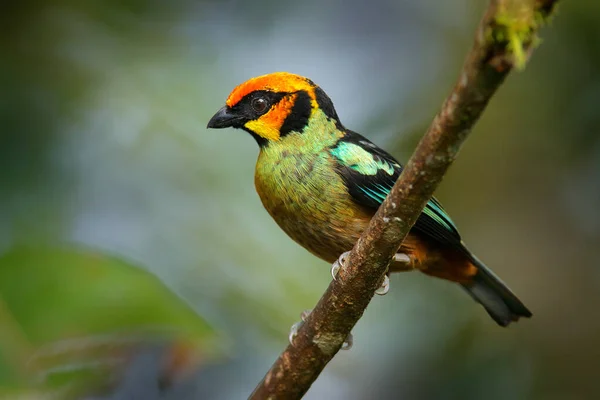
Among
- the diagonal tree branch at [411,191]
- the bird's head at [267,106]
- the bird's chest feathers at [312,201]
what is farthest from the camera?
the bird's head at [267,106]

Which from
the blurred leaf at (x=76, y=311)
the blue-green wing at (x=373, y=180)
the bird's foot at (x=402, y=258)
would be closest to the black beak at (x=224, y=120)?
the blue-green wing at (x=373, y=180)

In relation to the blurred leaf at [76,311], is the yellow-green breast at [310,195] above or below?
above

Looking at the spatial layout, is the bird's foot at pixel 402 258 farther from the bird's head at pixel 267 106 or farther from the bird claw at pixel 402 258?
the bird's head at pixel 267 106

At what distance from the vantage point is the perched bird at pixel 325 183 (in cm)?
385

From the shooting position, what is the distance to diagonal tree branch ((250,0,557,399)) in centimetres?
188

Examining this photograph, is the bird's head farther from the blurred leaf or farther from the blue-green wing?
the blurred leaf

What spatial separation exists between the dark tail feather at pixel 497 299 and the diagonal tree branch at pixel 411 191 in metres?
1.52

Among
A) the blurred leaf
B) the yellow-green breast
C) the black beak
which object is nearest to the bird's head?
the black beak

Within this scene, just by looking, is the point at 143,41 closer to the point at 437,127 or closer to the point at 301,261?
the point at 301,261

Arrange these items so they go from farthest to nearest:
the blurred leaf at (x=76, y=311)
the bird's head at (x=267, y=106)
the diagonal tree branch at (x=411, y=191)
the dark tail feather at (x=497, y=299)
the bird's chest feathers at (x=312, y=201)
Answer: the dark tail feather at (x=497, y=299) → the bird's head at (x=267, y=106) → the bird's chest feathers at (x=312, y=201) → the blurred leaf at (x=76, y=311) → the diagonal tree branch at (x=411, y=191)

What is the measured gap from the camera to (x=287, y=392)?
3305 millimetres

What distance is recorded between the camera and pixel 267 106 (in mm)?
4316

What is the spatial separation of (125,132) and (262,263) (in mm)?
1707

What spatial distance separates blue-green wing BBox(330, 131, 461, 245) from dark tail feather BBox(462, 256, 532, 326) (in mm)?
533
